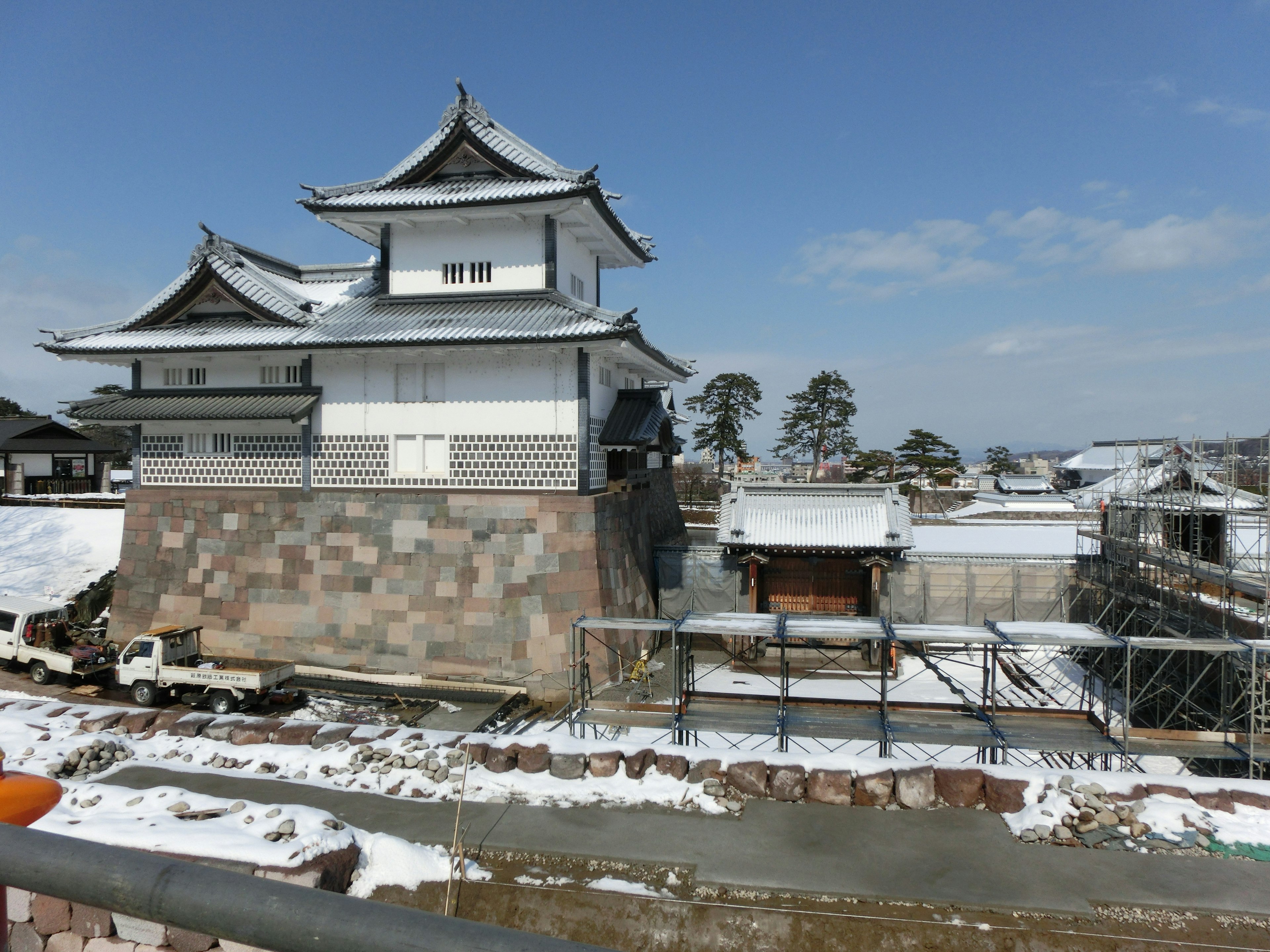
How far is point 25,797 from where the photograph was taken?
2359 millimetres

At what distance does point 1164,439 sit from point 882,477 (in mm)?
39020

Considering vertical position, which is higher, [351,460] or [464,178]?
[464,178]

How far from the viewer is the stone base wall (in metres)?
19.1

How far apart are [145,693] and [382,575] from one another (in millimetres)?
5826

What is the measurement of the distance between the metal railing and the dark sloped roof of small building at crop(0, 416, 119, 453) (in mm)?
50987

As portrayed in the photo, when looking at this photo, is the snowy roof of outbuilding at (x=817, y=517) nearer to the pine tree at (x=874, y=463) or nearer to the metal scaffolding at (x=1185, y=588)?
the metal scaffolding at (x=1185, y=588)

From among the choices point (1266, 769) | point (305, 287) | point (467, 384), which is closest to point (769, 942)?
point (1266, 769)

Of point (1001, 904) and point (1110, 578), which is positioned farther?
point (1110, 578)

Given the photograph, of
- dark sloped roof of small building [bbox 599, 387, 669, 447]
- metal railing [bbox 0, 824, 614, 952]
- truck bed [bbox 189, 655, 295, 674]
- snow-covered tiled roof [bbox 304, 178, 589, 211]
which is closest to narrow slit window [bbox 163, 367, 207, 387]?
snow-covered tiled roof [bbox 304, 178, 589, 211]

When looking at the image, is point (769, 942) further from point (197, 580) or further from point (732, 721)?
point (197, 580)

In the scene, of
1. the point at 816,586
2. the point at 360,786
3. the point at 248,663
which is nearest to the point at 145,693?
the point at 248,663

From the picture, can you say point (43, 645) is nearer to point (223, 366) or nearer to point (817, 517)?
point (223, 366)

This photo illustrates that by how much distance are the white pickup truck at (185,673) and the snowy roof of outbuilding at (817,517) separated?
13.3m

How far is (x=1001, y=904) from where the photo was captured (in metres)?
7.02
